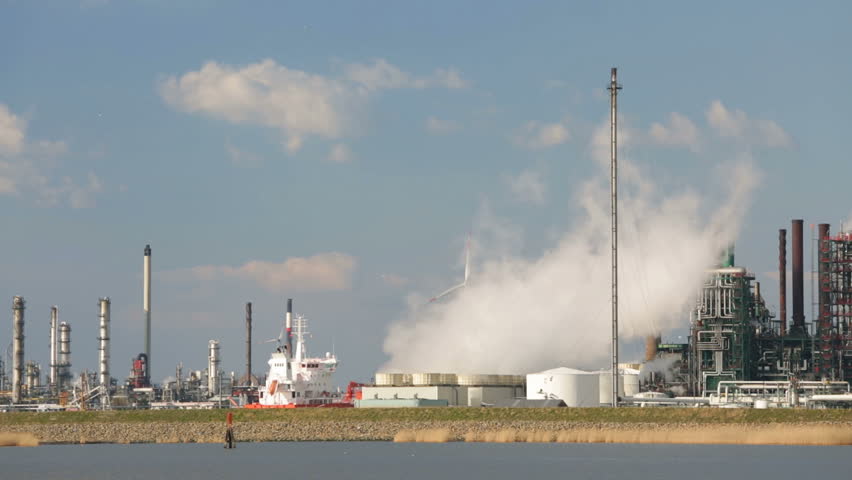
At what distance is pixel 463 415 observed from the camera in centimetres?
11794

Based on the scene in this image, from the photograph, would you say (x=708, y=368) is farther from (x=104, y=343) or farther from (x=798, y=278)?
(x=104, y=343)

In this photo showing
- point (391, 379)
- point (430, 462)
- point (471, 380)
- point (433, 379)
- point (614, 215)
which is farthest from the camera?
point (391, 379)

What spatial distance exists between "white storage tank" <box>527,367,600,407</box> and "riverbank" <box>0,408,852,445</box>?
20.5 m

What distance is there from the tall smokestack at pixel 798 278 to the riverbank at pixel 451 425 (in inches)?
2269

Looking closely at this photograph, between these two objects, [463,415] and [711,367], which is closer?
[463,415]

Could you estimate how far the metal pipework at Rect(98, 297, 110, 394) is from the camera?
194 metres

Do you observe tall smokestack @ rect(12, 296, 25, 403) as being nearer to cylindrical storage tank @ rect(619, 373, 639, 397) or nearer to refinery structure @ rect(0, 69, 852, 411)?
refinery structure @ rect(0, 69, 852, 411)

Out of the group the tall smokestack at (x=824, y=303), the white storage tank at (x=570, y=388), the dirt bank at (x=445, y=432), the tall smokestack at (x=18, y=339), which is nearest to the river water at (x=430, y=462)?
the dirt bank at (x=445, y=432)

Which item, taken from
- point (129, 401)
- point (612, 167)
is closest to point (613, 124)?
point (612, 167)

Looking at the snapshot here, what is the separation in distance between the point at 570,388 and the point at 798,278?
42.6 metres

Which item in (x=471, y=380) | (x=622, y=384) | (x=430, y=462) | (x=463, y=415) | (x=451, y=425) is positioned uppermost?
(x=471, y=380)

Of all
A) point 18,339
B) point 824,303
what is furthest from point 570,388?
point 18,339

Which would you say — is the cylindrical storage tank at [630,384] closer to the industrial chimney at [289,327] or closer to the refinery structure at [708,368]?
the refinery structure at [708,368]

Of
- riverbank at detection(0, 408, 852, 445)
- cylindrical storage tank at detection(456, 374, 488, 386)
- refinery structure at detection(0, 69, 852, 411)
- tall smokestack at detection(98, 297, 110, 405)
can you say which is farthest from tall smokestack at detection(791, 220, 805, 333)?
tall smokestack at detection(98, 297, 110, 405)
